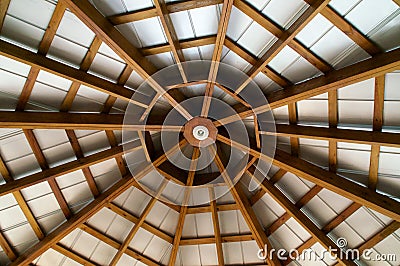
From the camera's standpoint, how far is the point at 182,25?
722cm

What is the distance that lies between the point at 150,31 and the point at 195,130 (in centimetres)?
228

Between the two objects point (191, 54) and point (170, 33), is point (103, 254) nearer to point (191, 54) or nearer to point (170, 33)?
point (191, 54)

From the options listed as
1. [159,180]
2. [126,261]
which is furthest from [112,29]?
[126,261]

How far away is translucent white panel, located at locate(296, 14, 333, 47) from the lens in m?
6.75

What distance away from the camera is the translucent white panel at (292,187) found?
9.33 metres

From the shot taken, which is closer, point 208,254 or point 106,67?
point 106,67

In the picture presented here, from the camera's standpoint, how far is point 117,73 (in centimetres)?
804

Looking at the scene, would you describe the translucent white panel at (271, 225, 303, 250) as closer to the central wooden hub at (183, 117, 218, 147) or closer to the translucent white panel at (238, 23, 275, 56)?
the central wooden hub at (183, 117, 218, 147)

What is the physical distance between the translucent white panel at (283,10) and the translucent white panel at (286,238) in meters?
5.25

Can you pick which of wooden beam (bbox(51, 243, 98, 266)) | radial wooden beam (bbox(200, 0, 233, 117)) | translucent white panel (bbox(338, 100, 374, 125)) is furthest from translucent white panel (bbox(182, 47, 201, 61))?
wooden beam (bbox(51, 243, 98, 266))

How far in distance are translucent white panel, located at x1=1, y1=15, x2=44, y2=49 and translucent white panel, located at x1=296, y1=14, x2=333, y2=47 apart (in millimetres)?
4553

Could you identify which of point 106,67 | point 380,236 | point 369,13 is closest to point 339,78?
point 369,13

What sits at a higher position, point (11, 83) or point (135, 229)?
point (11, 83)

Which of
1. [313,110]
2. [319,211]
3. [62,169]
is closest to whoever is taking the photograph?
[313,110]
